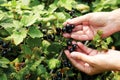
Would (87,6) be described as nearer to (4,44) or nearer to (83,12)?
(83,12)

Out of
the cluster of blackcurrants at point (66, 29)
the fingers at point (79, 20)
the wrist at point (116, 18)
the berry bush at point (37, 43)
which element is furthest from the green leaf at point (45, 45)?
the wrist at point (116, 18)

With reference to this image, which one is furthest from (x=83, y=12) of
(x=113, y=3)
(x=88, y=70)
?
(x=88, y=70)

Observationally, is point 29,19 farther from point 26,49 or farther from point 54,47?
point 54,47

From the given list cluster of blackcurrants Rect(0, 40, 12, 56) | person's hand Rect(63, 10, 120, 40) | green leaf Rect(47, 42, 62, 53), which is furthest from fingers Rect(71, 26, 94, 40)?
cluster of blackcurrants Rect(0, 40, 12, 56)

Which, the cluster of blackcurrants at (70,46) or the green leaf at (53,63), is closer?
the green leaf at (53,63)

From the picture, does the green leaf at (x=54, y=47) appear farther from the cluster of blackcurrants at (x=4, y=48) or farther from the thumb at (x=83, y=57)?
the cluster of blackcurrants at (x=4, y=48)

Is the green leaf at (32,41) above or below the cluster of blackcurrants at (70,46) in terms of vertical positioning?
above
